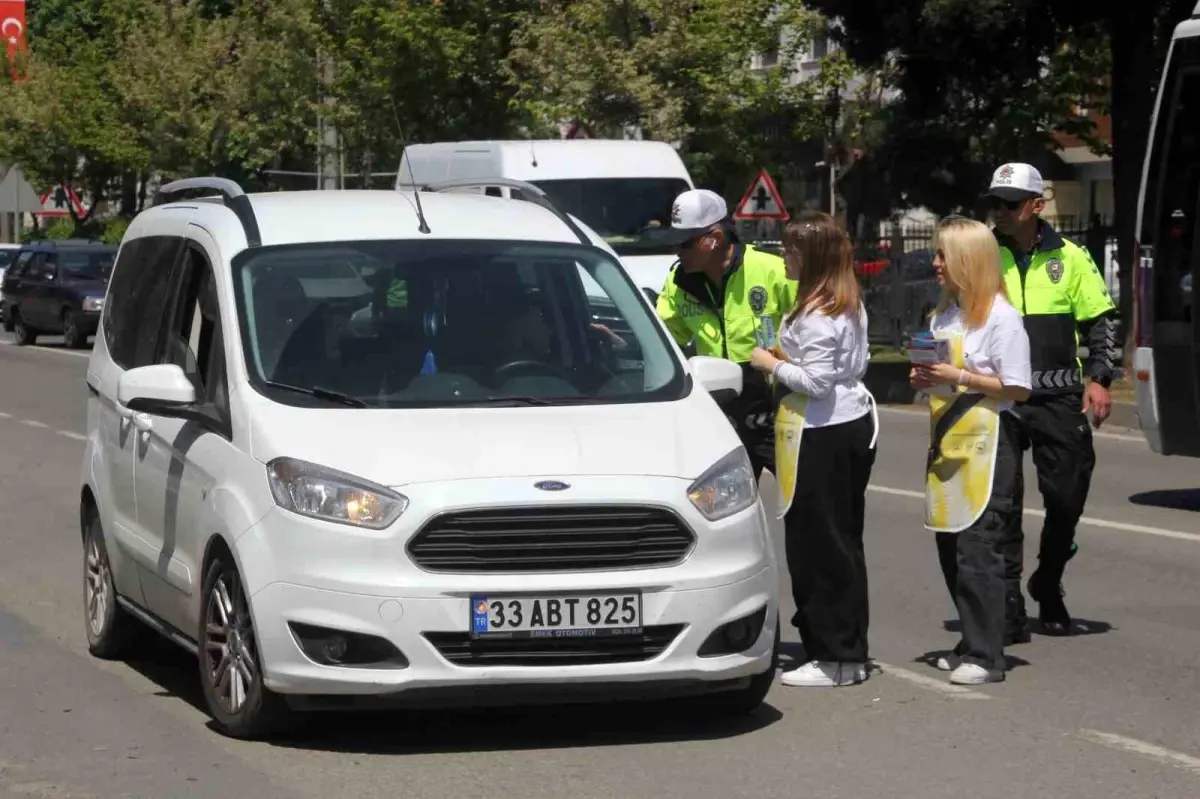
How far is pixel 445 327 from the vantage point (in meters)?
7.65

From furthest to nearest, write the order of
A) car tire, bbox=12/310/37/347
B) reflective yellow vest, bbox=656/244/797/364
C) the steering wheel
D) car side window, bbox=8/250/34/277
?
1. car side window, bbox=8/250/34/277
2. car tire, bbox=12/310/37/347
3. reflective yellow vest, bbox=656/244/797/364
4. the steering wheel

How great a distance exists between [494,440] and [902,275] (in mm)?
25695

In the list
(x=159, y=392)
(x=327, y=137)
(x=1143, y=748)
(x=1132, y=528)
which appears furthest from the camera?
(x=327, y=137)

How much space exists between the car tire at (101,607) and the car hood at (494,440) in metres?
1.99

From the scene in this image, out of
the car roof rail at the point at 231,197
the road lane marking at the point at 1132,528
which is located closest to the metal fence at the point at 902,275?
the road lane marking at the point at 1132,528

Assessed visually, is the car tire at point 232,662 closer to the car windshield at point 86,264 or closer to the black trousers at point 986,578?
the black trousers at point 986,578

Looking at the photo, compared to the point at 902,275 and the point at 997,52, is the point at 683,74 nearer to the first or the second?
the point at 902,275

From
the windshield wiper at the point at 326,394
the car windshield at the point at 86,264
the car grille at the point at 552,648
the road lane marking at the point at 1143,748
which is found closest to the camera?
the car grille at the point at 552,648

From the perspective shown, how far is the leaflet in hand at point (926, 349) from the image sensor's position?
800 cm

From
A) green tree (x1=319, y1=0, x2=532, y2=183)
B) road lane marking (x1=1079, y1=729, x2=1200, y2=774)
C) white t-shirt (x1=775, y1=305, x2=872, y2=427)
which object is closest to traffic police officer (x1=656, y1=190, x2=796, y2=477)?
white t-shirt (x1=775, y1=305, x2=872, y2=427)

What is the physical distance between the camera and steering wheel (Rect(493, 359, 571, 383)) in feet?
24.7

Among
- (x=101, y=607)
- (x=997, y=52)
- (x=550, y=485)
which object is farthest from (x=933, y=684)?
(x=997, y=52)

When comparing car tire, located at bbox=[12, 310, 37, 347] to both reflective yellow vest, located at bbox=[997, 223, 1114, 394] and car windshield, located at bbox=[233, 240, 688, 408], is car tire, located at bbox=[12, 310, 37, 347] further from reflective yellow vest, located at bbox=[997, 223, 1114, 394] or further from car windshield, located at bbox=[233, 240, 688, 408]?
car windshield, located at bbox=[233, 240, 688, 408]

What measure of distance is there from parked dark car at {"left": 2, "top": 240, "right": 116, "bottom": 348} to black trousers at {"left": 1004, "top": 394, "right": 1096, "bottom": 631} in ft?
Result: 100
